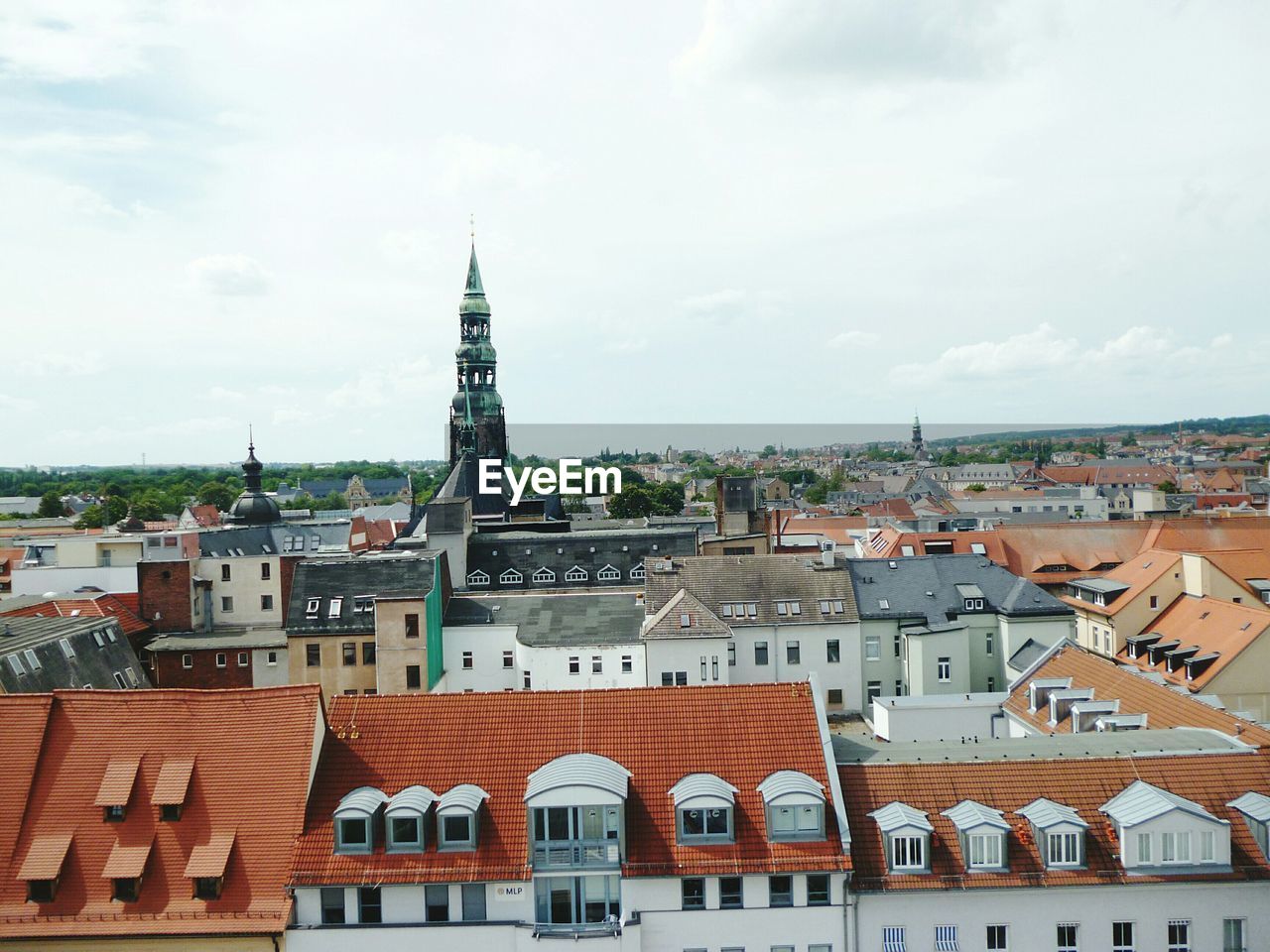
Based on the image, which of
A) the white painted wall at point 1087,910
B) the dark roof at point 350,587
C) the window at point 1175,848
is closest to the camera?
the white painted wall at point 1087,910

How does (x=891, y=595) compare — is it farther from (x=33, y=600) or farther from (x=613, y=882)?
(x=33, y=600)

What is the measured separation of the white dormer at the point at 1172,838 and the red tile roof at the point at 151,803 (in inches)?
774

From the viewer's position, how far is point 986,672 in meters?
56.3

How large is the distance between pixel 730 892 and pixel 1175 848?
10.4 meters

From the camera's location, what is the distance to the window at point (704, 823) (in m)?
24.8

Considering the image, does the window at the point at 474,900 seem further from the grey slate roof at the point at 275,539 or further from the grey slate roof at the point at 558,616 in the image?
the grey slate roof at the point at 275,539

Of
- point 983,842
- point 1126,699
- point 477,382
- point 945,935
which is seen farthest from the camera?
point 477,382

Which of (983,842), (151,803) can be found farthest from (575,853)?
(151,803)

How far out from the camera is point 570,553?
2803 inches

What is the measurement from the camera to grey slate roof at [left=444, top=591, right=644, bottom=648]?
53.5m

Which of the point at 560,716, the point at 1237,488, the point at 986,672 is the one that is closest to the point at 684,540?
the point at 986,672

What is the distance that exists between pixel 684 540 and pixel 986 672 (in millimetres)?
22678

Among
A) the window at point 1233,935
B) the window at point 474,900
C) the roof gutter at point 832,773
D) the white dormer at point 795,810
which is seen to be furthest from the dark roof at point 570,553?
the window at point 1233,935

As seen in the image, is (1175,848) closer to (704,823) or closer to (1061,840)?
(1061,840)
